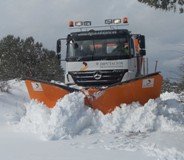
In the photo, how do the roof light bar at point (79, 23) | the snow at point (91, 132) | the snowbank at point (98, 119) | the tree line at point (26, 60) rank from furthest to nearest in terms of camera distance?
the tree line at point (26, 60) → the roof light bar at point (79, 23) → the snowbank at point (98, 119) → the snow at point (91, 132)

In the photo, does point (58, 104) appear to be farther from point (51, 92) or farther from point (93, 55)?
point (93, 55)

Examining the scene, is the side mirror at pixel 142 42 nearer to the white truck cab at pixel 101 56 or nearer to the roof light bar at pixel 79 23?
the white truck cab at pixel 101 56

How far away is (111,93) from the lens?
11.8m

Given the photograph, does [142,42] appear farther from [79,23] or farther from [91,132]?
[91,132]

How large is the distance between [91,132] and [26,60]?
106 feet

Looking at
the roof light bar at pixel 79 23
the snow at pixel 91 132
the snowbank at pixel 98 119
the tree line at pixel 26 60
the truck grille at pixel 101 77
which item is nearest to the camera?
the snow at pixel 91 132

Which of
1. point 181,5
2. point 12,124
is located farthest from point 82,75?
point 181,5

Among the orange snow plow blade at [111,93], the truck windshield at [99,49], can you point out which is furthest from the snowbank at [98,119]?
the truck windshield at [99,49]

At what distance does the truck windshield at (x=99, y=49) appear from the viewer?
44.5ft

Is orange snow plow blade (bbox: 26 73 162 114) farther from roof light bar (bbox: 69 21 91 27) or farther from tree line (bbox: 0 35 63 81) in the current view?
tree line (bbox: 0 35 63 81)

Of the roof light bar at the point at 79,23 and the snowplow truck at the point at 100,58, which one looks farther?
the roof light bar at the point at 79,23

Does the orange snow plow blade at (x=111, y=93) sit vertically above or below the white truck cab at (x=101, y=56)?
below

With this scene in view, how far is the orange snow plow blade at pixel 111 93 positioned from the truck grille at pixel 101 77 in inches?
48.6

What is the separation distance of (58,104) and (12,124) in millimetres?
1593
